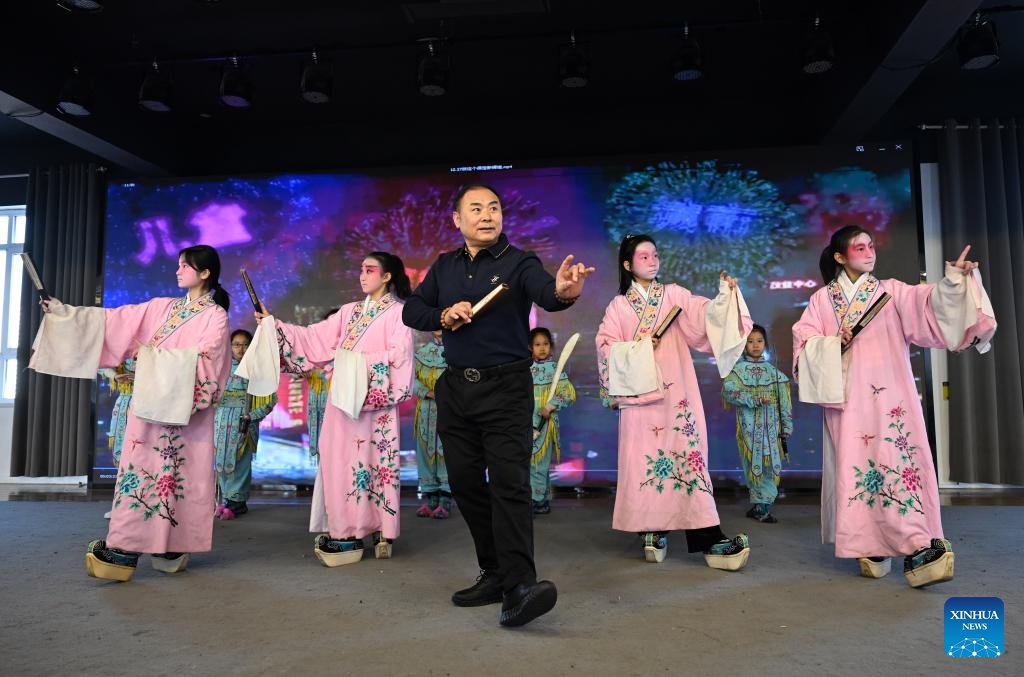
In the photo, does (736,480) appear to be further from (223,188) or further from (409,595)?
(223,188)

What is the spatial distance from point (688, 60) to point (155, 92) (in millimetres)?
3564

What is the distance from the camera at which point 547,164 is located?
6.05 metres

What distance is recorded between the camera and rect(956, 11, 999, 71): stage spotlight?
4.26 meters

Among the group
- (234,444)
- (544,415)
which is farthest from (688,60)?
(234,444)

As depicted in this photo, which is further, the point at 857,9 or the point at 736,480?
the point at 736,480

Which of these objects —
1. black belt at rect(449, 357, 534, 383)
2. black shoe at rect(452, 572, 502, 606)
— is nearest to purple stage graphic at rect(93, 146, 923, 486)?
black shoe at rect(452, 572, 502, 606)

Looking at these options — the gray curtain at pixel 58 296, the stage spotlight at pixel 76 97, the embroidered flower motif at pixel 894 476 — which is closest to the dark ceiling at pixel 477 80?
the stage spotlight at pixel 76 97

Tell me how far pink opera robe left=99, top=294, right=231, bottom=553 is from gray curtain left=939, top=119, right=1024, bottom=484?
5.22m

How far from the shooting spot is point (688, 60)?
475 centimetres

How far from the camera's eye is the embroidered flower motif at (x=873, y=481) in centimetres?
284

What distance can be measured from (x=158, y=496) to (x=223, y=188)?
13.3 feet

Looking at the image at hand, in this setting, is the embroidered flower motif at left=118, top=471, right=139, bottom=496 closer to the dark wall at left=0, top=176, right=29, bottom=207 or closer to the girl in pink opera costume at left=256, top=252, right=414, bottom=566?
the girl in pink opera costume at left=256, top=252, right=414, bottom=566

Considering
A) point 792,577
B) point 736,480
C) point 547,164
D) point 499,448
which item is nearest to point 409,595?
point 499,448

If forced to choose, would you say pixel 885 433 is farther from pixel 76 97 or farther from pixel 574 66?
pixel 76 97
